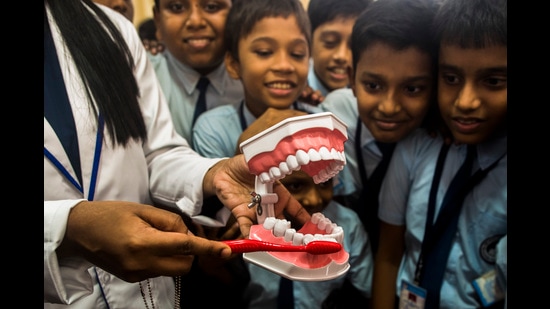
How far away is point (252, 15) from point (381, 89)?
0.31 m

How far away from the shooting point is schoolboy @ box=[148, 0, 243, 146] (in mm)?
1007

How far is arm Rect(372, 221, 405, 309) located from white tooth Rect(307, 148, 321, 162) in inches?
19.5

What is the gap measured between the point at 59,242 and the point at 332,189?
55 cm

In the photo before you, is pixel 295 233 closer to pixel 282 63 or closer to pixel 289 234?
pixel 289 234

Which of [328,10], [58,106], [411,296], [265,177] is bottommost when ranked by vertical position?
[411,296]

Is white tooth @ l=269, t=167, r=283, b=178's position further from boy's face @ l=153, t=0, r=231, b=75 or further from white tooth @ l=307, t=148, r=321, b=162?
boy's face @ l=153, t=0, r=231, b=75

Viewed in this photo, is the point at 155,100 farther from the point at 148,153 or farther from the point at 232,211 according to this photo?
the point at 232,211

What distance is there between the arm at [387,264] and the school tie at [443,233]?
7cm

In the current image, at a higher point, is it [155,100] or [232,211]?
[155,100]

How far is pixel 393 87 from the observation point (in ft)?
3.06

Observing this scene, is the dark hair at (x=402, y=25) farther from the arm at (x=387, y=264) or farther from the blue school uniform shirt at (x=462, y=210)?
the arm at (x=387, y=264)

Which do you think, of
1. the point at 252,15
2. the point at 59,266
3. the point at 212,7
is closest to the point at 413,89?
the point at 252,15

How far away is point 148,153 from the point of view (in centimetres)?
86
